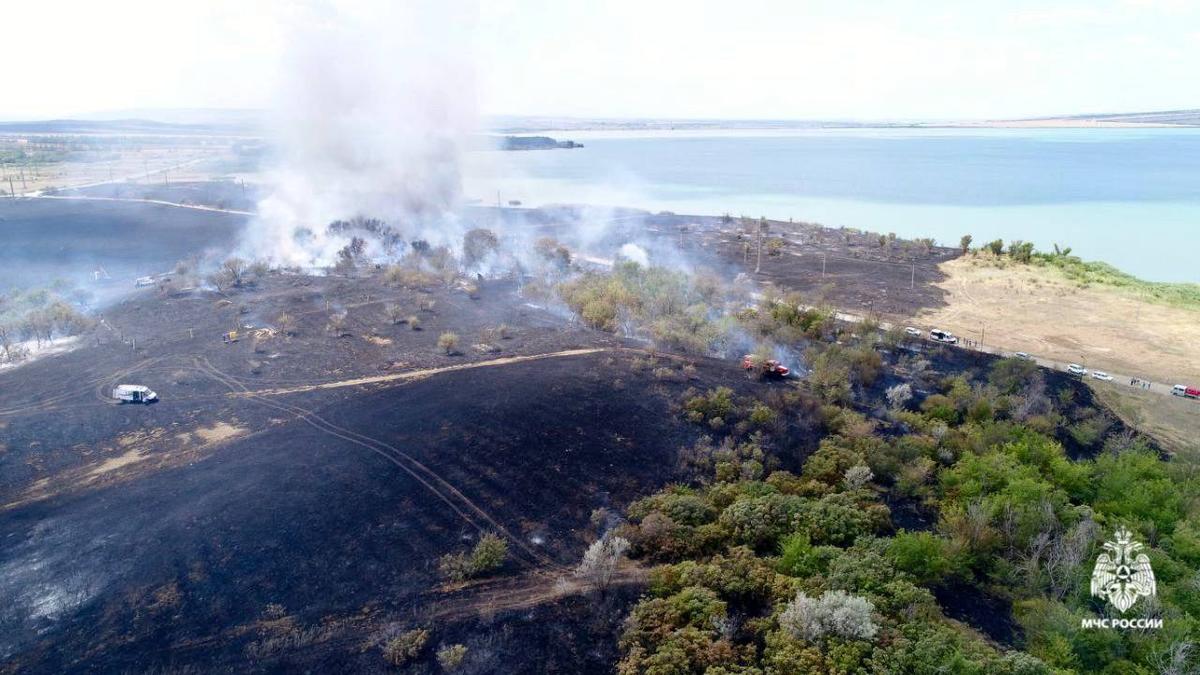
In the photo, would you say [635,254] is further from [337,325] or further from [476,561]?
[476,561]

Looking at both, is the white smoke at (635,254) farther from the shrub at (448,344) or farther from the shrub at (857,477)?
the shrub at (857,477)

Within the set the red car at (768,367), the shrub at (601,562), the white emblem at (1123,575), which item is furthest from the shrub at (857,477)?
the red car at (768,367)

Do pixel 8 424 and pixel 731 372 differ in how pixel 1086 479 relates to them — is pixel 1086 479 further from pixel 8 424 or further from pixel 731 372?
pixel 8 424

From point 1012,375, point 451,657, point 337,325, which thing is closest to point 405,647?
point 451,657

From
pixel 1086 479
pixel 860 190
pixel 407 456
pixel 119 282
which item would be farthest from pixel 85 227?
pixel 860 190

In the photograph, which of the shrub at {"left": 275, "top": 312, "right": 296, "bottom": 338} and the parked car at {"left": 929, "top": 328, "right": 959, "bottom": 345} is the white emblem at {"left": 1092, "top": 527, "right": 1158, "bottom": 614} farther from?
the shrub at {"left": 275, "top": 312, "right": 296, "bottom": 338}

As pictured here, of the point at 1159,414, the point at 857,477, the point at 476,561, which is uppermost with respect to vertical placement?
the point at 857,477
